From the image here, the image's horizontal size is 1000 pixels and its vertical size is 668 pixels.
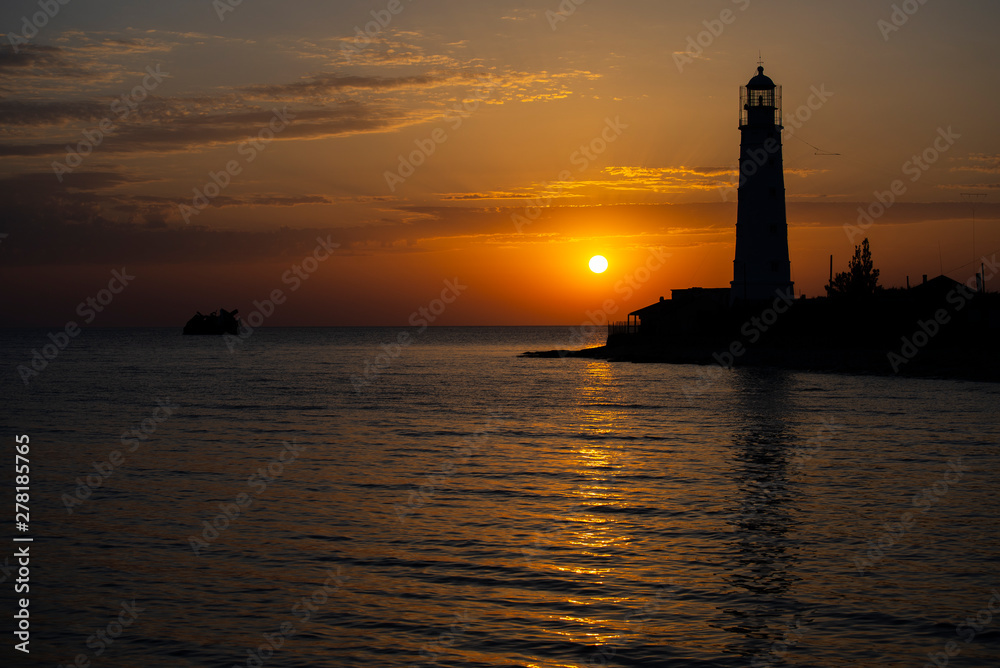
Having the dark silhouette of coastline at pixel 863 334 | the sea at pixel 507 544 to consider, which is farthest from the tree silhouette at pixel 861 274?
the sea at pixel 507 544

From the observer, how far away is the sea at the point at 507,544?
979 centimetres

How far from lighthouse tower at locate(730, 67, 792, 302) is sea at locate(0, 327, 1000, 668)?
1382 inches

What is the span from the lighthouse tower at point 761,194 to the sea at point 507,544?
115ft

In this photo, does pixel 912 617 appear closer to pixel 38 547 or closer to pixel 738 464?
pixel 738 464

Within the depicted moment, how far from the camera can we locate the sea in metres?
9.79

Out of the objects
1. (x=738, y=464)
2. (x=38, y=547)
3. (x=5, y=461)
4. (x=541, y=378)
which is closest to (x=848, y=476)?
(x=738, y=464)

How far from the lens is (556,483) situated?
771 inches

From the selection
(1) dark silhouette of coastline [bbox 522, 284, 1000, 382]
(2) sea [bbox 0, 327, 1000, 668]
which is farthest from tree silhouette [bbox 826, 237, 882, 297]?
(2) sea [bbox 0, 327, 1000, 668]

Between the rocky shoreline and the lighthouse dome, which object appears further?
the lighthouse dome

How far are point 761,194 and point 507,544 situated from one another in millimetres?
56599

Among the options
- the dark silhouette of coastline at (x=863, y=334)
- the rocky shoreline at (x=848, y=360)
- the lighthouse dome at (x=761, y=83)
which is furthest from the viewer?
the lighthouse dome at (x=761, y=83)

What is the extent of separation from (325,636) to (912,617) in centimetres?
702

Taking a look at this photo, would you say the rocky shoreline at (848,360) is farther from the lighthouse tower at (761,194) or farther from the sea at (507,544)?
the sea at (507,544)

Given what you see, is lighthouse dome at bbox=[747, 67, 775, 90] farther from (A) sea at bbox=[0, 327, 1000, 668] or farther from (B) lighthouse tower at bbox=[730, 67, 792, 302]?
(A) sea at bbox=[0, 327, 1000, 668]
